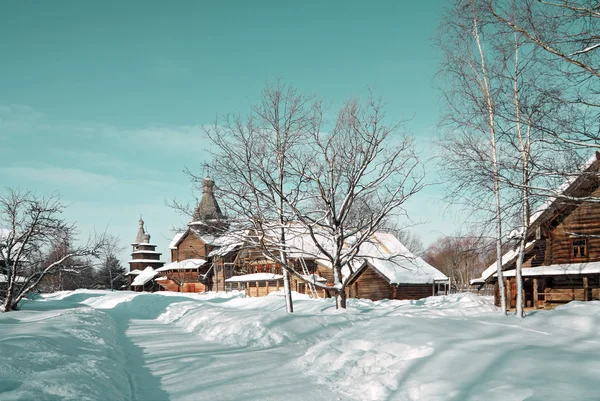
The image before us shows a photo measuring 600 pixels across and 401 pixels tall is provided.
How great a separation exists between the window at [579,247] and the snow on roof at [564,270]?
839mm

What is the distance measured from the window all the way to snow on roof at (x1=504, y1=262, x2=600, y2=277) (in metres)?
0.84

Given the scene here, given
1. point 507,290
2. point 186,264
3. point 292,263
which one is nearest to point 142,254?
point 186,264

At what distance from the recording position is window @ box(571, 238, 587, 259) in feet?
67.4

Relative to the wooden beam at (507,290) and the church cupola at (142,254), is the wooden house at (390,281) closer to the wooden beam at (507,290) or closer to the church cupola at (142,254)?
the wooden beam at (507,290)

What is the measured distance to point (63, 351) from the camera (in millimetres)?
8484

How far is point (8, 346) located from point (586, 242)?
851 inches

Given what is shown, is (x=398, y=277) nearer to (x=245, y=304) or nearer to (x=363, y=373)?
(x=245, y=304)

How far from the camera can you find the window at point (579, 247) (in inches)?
808

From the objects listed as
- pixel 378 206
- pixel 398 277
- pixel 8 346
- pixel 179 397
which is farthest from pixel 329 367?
pixel 398 277

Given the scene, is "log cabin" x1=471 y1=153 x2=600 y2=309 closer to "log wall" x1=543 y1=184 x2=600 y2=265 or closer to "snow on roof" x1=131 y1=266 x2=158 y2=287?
"log wall" x1=543 y1=184 x2=600 y2=265

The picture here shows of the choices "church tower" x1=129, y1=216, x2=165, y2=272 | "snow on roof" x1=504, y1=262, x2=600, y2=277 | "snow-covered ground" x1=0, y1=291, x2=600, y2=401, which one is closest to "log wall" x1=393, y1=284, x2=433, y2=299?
"snow on roof" x1=504, y1=262, x2=600, y2=277

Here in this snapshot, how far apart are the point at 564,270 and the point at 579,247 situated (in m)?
1.66

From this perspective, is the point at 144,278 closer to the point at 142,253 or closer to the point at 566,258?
the point at 142,253

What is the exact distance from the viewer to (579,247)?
811 inches
